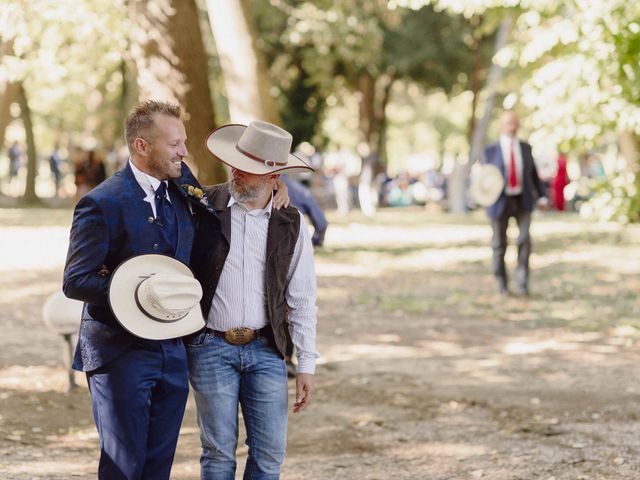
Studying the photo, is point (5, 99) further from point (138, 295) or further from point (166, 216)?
point (138, 295)

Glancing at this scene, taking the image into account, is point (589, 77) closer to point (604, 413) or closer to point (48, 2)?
point (604, 413)

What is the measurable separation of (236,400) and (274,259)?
618 millimetres

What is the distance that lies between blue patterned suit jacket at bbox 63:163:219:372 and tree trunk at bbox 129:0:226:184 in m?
7.94

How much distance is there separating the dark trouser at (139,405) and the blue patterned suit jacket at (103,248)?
77 mm

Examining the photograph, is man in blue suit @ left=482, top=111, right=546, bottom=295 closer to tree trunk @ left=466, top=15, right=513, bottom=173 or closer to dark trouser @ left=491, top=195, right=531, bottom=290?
dark trouser @ left=491, top=195, right=531, bottom=290

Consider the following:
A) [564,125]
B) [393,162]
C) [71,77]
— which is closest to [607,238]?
[564,125]

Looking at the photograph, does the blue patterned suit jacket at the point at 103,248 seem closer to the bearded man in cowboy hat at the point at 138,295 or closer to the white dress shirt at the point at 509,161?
the bearded man in cowboy hat at the point at 138,295

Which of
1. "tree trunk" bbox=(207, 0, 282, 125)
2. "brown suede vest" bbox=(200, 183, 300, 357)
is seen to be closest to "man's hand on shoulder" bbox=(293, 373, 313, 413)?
"brown suede vest" bbox=(200, 183, 300, 357)

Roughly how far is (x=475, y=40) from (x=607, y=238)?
57.4 feet

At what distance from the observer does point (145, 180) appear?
434 centimetres

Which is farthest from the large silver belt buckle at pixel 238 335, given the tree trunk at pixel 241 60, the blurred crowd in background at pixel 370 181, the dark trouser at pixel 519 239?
the blurred crowd in background at pixel 370 181

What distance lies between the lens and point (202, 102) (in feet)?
40.8

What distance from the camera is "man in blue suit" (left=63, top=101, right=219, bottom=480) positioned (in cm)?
416

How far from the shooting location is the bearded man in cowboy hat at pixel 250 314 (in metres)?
4.52
